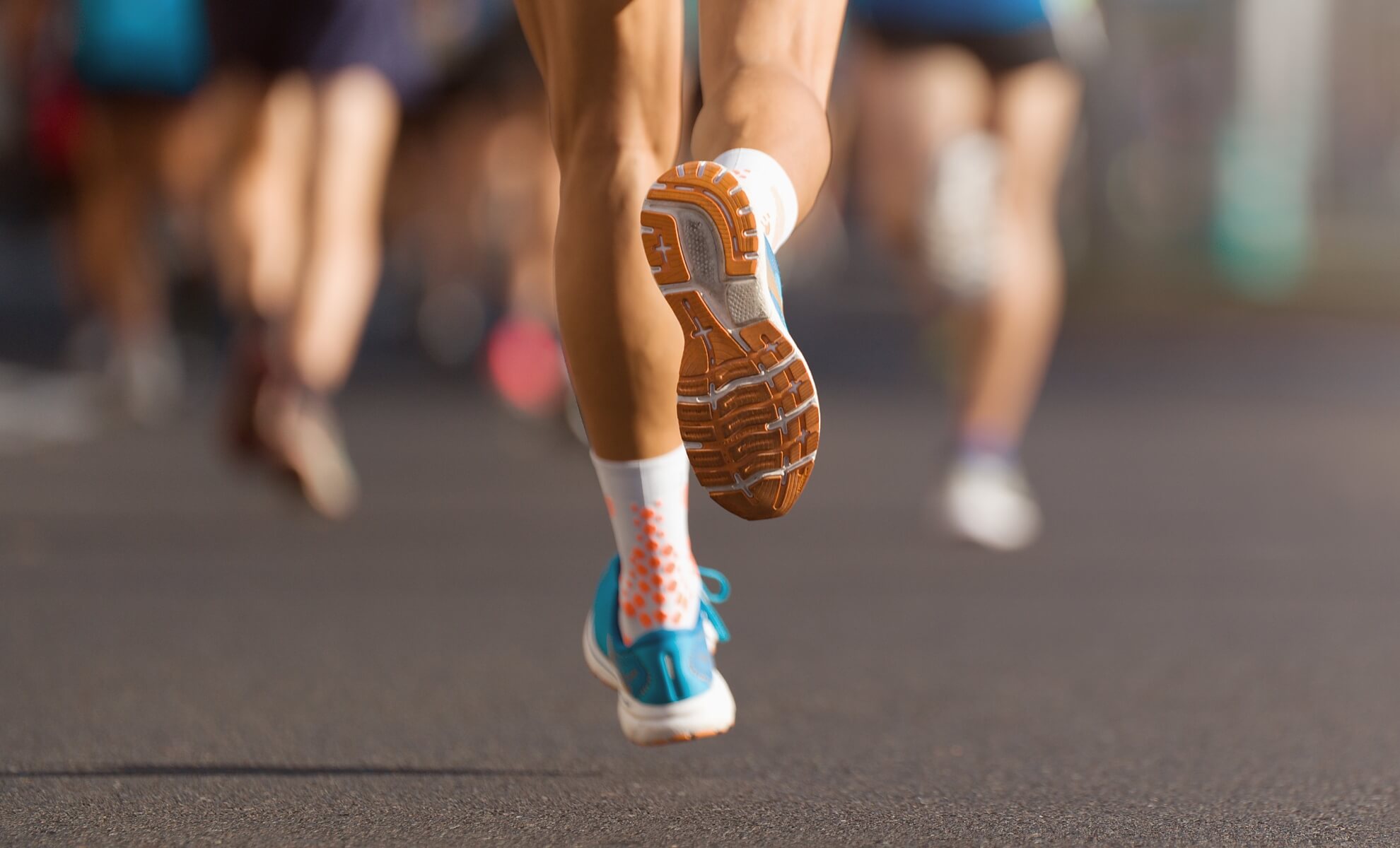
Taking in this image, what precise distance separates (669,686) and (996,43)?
229cm

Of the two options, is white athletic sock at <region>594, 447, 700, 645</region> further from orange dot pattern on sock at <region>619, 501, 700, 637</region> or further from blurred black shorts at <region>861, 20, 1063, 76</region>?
blurred black shorts at <region>861, 20, 1063, 76</region>

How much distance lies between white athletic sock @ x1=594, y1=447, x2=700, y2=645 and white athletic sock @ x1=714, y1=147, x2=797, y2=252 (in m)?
0.29

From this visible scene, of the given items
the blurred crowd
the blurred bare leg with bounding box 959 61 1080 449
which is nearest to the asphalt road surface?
the blurred bare leg with bounding box 959 61 1080 449

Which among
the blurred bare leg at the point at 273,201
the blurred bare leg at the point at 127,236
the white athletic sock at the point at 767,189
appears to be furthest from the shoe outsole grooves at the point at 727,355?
the blurred bare leg at the point at 127,236

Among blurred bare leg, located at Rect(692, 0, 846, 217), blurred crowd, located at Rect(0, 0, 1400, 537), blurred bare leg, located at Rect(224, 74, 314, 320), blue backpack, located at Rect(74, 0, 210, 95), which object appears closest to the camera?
blurred bare leg, located at Rect(692, 0, 846, 217)

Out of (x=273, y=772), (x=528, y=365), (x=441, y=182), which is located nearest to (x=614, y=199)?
(x=273, y=772)

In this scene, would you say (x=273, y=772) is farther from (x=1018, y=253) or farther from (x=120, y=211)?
(x=120, y=211)

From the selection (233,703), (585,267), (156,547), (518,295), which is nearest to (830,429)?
(518,295)

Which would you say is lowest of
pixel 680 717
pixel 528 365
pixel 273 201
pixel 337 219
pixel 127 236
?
pixel 528 365

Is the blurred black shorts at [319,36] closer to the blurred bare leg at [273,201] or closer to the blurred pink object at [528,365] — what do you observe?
the blurred bare leg at [273,201]

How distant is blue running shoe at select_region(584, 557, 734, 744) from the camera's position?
6.45 feet

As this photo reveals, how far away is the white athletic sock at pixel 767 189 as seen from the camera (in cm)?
177

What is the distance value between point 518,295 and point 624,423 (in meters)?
4.26

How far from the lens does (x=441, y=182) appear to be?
397 inches
